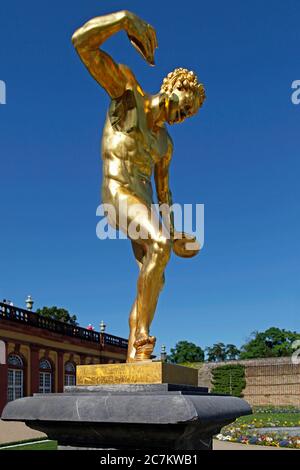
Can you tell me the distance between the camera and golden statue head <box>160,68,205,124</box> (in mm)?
4886

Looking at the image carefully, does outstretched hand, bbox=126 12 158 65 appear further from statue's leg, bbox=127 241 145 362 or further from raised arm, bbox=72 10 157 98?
statue's leg, bbox=127 241 145 362

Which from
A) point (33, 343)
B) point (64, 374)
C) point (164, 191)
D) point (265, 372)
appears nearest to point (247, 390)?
point (265, 372)

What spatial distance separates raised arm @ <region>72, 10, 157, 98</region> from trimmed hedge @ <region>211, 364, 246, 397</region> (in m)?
32.9

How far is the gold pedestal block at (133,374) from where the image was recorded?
3863 mm

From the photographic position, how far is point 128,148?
4.61 metres

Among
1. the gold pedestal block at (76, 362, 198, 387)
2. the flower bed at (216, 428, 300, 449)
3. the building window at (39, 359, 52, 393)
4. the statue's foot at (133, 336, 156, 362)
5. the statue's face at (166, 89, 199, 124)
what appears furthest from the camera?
the building window at (39, 359, 52, 393)

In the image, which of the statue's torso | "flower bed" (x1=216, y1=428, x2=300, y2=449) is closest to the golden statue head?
the statue's torso

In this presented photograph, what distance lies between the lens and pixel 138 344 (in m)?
4.13

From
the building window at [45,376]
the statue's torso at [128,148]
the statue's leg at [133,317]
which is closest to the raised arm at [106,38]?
the statue's torso at [128,148]

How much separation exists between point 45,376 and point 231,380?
49.6 ft

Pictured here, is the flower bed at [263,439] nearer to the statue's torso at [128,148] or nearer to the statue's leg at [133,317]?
the statue's leg at [133,317]

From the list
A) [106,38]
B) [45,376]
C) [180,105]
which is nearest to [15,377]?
[45,376]
